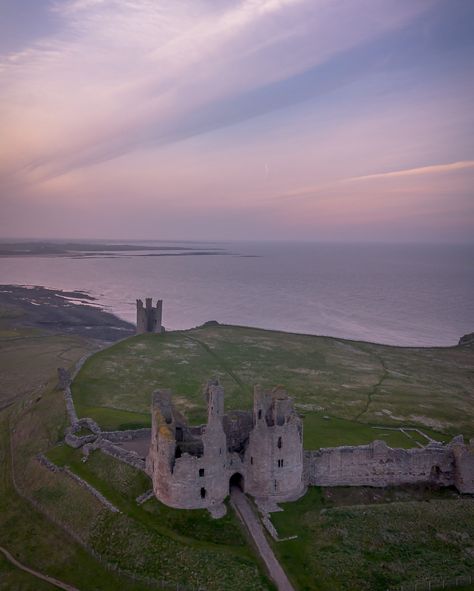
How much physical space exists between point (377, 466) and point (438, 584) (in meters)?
10.4

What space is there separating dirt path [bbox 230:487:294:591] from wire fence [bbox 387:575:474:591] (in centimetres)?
607

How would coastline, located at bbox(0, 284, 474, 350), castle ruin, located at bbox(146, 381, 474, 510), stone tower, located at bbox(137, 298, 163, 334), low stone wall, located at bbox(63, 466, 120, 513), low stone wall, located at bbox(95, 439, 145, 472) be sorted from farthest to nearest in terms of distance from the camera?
coastline, located at bbox(0, 284, 474, 350), stone tower, located at bbox(137, 298, 163, 334), low stone wall, located at bbox(95, 439, 145, 472), low stone wall, located at bbox(63, 466, 120, 513), castle ruin, located at bbox(146, 381, 474, 510)

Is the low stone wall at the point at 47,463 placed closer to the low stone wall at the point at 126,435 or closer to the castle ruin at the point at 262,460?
the low stone wall at the point at 126,435

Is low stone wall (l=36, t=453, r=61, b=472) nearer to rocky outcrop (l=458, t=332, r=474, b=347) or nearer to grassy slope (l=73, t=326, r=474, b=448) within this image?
grassy slope (l=73, t=326, r=474, b=448)

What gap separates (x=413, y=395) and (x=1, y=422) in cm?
5232

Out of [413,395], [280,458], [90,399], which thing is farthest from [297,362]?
[280,458]

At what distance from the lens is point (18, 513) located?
113 ft

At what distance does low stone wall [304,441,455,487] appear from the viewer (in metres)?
35.8

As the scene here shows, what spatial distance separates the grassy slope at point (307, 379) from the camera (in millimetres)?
51625

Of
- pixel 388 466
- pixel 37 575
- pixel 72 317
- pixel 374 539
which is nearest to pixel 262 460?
pixel 374 539

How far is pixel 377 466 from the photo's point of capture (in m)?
36.6

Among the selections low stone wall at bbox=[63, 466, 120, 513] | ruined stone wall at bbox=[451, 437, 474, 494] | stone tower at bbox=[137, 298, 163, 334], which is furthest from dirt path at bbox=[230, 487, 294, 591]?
stone tower at bbox=[137, 298, 163, 334]

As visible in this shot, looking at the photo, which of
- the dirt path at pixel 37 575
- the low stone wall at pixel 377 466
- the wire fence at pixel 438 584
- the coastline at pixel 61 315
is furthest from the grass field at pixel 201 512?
the coastline at pixel 61 315

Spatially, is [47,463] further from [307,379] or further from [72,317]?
[72,317]
